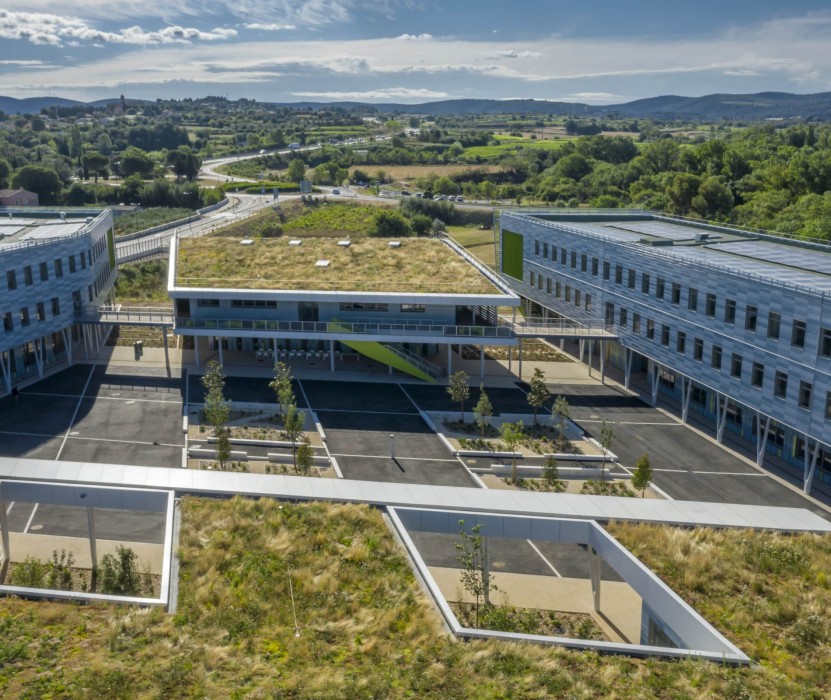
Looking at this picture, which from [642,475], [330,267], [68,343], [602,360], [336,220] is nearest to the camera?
[642,475]

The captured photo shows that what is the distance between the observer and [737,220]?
92.0 meters

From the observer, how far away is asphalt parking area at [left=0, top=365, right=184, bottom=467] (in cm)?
4041

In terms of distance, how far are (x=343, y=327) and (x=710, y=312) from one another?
22204 mm

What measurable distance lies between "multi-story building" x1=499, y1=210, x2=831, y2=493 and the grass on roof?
303 inches

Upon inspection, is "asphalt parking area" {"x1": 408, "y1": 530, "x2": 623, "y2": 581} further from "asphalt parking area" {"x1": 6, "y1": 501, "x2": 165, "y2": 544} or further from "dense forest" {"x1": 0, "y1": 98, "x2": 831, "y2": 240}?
"dense forest" {"x1": 0, "y1": 98, "x2": 831, "y2": 240}

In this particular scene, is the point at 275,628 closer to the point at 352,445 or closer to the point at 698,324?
the point at 352,445

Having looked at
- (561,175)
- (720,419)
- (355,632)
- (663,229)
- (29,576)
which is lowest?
(720,419)

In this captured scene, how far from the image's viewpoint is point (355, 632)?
20.6 metres

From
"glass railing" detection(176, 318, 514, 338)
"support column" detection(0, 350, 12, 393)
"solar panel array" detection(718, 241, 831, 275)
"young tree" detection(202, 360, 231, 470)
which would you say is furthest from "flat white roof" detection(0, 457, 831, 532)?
"glass railing" detection(176, 318, 514, 338)

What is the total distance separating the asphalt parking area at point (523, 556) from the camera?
1196 inches

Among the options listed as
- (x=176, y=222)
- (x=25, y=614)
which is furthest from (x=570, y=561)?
(x=176, y=222)

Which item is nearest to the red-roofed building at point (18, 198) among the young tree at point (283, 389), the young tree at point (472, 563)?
the young tree at point (283, 389)

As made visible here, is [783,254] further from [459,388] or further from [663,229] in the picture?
[459,388]

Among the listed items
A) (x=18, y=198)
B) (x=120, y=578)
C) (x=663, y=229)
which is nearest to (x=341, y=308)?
(x=663, y=229)
